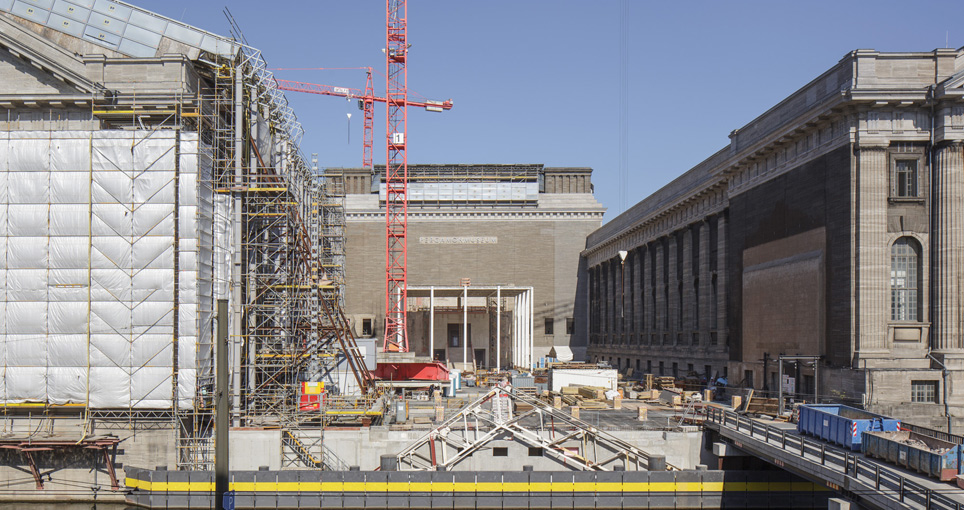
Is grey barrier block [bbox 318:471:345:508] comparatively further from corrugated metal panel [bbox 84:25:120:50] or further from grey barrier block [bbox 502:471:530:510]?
corrugated metal panel [bbox 84:25:120:50]

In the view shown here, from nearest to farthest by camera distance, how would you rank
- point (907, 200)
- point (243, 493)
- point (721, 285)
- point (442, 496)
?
point (442, 496) < point (243, 493) < point (907, 200) < point (721, 285)

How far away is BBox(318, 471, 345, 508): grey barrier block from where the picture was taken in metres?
33.3

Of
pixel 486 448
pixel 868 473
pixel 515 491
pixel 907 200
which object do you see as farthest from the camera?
pixel 486 448

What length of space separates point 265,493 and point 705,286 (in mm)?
34894

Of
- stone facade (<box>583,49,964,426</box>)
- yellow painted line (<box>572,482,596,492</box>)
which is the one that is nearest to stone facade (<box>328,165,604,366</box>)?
stone facade (<box>583,49,964,426</box>)

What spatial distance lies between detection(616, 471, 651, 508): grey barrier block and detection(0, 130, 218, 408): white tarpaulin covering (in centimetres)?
1835

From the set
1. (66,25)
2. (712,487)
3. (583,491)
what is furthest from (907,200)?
(66,25)

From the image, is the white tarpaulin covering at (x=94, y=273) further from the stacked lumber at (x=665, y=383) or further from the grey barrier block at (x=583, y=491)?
the stacked lumber at (x=665, y=383)

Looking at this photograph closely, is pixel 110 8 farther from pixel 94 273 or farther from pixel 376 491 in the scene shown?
pixel 376 491

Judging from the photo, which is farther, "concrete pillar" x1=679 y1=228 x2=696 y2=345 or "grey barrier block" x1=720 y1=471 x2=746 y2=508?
"concrete pillar" x1=679 y1=228 x2=696 y2=345

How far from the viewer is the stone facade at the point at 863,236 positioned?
34750mm

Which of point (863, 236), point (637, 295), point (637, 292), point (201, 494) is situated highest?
point (863, 236)

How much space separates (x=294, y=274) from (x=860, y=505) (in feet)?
97.2

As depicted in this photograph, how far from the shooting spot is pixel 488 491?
109 feet
